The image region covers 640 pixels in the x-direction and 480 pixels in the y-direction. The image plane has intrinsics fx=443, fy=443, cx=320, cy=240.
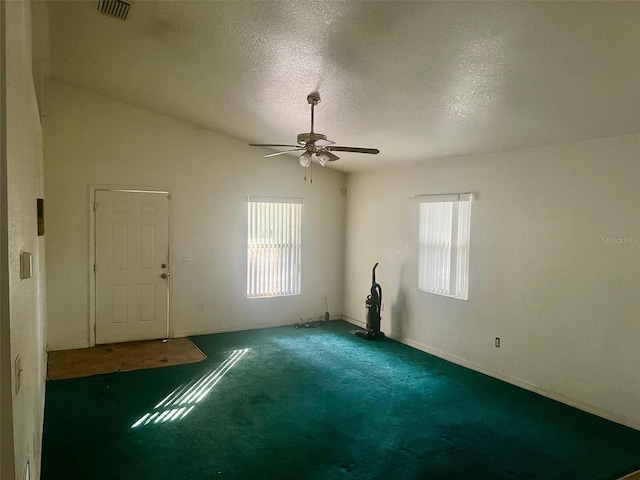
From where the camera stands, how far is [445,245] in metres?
5.68

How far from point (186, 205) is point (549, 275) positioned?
4749 millimetres

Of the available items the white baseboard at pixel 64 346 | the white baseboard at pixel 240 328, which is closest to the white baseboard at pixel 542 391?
the white baseboard at pixel 240 328

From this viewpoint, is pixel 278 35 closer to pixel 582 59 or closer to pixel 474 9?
pixel 474 9

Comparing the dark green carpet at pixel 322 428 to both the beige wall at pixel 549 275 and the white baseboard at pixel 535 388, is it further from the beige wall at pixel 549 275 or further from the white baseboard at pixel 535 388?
the beige wall at pixel 549 275

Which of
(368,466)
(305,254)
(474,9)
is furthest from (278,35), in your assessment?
(305,254)

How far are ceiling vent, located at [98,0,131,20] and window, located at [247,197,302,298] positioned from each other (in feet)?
12.0

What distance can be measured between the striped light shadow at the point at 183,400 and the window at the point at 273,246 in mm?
2036

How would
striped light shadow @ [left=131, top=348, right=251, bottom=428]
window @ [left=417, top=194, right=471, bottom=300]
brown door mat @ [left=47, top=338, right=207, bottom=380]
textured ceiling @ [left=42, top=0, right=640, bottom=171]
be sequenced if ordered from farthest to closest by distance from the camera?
window @ [left=417, top=194, right=471, bottom=300], brown door mat @ [left=47, top=338, right=207, bottom=380], striped light shadow @ [left=131, top=348, right=251, bottom=428], textured ceiling @ [left=42, top=0, right=640, bottom=171]

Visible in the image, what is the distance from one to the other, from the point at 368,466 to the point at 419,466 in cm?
36

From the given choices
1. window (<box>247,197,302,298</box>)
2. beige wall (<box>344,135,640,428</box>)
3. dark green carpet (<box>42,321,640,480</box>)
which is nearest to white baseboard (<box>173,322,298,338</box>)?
window (<box>247,197,302,298</box>)

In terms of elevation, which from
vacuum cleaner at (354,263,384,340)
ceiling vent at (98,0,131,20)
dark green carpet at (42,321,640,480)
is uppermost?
ceiling vent at (98,0,131,20)

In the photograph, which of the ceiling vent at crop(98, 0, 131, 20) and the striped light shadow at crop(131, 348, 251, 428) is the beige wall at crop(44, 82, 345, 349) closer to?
the striped light shadow at crop(131, 348, 251, 428)

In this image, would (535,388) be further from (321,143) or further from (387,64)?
(387,64)

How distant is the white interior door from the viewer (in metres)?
5.93
